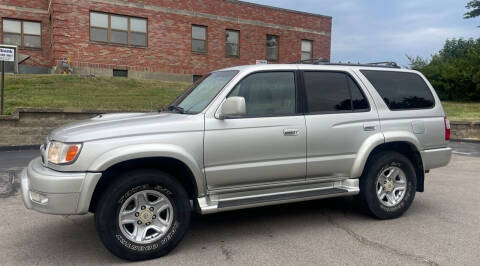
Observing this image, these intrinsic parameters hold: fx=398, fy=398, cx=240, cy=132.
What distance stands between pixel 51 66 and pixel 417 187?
71.6 ft

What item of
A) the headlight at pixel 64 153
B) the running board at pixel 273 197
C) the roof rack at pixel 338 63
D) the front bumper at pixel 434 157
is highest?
the roof rack at pixel 338 63

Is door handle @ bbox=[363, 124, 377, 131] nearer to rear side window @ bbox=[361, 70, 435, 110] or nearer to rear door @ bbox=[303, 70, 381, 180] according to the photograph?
rear door @ bbox=[303, 70, 381, 180]

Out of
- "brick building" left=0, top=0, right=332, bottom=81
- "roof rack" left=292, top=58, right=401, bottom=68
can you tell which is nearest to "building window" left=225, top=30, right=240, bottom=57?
"brick building" left=0, top=0, right=332, bottom=81

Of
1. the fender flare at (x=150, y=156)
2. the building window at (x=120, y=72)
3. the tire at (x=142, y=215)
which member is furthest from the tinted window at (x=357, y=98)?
the building window at (x=120, y=72)

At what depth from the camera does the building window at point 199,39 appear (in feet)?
79.6

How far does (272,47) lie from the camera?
27.3 metres

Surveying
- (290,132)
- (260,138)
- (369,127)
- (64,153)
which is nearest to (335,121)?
(369,127)

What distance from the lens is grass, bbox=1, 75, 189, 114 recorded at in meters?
12.4

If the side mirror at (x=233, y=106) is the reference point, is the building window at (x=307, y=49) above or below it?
above

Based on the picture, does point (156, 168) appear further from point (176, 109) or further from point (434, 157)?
point (434, 157)

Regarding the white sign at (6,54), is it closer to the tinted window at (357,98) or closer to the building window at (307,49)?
the tinted window at (357,98)

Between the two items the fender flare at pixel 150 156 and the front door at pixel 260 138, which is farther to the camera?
the front door at pixel 260 138

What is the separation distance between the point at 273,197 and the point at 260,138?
676mm

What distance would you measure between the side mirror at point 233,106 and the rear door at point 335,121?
94 cm
